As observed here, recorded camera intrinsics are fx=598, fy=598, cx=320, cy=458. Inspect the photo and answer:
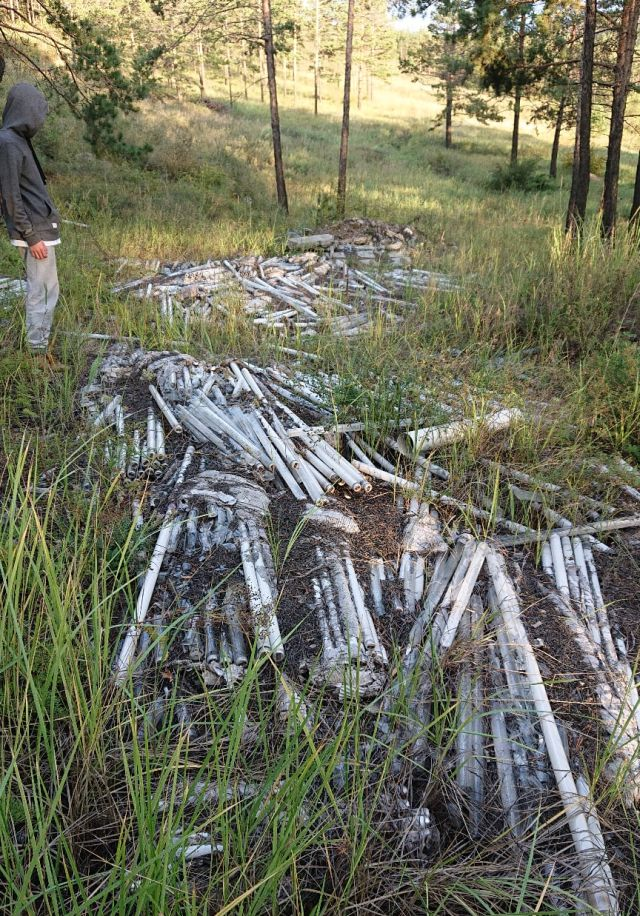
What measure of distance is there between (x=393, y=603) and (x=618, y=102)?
1166cm

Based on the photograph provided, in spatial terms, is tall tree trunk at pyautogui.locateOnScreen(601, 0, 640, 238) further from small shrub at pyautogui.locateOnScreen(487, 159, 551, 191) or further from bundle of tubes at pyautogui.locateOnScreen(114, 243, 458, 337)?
small shrub at pyautogui.locateOnScreen(487, 159, 551, 191)

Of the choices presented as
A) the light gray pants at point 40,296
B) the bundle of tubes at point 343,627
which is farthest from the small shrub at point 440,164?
the bundle of tubes at point 343,627

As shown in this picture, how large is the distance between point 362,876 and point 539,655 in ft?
4.41

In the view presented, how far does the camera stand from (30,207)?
18.1ft

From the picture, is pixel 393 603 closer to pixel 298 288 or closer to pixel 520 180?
pixel 298 288

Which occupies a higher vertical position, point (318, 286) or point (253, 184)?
point (253, 184)

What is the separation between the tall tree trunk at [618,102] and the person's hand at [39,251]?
372 inches

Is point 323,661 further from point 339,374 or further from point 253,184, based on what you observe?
point 253,184

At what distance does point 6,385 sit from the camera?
472cm

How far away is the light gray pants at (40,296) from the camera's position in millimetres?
5668

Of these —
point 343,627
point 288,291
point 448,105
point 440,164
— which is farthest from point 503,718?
point 448,105

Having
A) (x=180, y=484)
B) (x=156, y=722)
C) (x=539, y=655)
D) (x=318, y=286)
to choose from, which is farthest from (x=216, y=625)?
(x=318, y=286)

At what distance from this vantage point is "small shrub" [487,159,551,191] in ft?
77.2

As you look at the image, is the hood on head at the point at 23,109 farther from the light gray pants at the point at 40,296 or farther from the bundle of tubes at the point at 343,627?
the bundle of tubes at the point at 343,627
